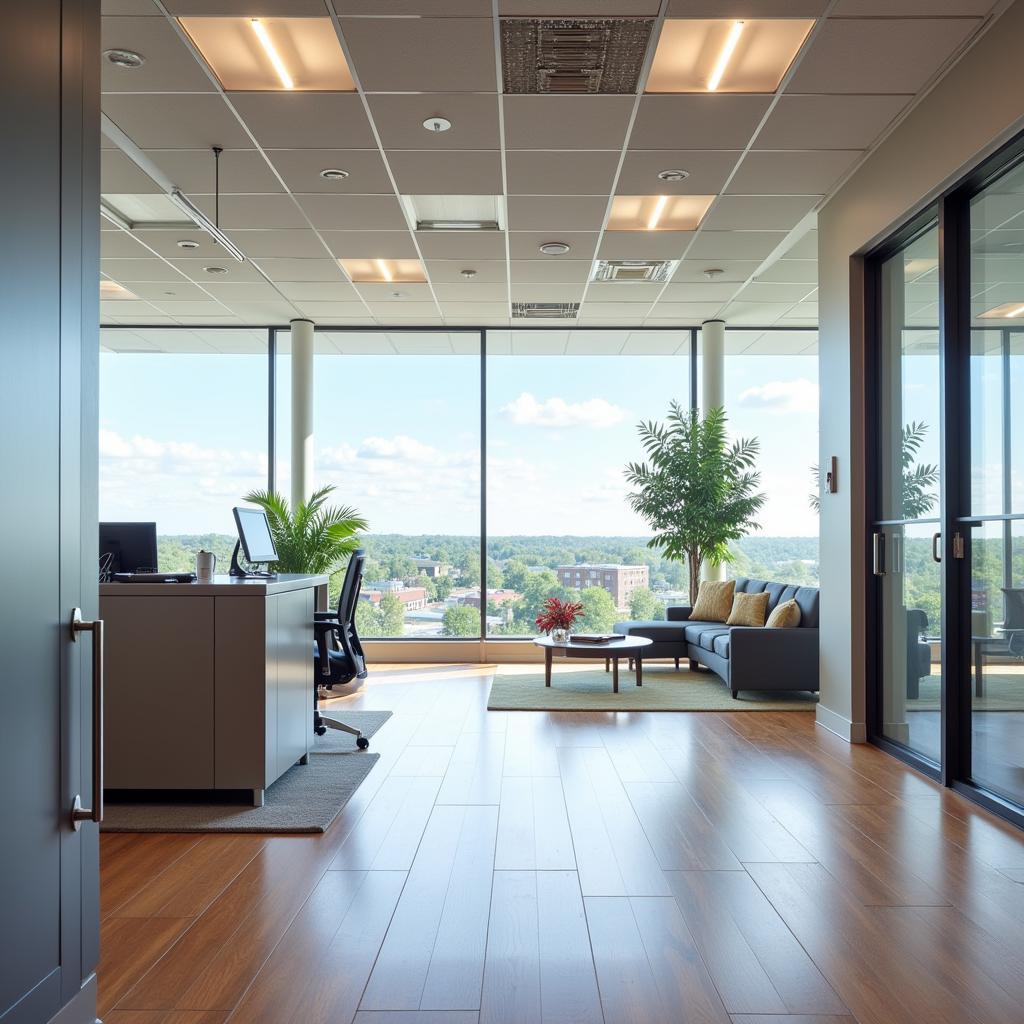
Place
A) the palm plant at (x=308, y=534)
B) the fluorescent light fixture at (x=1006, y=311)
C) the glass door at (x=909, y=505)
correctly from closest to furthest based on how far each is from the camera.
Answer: the fluorescent light fixture at (x=1006, y=311), the glass door at (x=909, y=505), the palm plant at (x=308, y=534)

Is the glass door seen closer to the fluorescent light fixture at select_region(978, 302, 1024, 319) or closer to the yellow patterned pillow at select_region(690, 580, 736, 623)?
the fluorescent light fixture at select_region(978, 302, 1024, 319)

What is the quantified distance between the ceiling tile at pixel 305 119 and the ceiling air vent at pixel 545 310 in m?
3.27

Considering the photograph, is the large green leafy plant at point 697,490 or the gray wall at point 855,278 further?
the large green leafy plant at point 697,490

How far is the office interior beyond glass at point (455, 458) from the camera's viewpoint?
29.4 feet

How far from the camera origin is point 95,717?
192 centimetres

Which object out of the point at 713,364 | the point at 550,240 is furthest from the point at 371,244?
the point at 713,364

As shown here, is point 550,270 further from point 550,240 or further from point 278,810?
point 278,810

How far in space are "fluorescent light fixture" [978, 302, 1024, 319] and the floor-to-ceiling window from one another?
6.70 metres

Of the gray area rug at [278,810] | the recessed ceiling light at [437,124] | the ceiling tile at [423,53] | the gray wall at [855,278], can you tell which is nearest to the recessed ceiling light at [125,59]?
the ceiling tile at [423,53]

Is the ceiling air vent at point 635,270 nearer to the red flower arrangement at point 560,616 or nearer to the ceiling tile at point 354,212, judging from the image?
the ceiling tile at point 354,212

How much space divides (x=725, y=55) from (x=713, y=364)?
462 cm

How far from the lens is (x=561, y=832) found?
349cm

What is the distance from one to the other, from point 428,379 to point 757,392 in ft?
10.6

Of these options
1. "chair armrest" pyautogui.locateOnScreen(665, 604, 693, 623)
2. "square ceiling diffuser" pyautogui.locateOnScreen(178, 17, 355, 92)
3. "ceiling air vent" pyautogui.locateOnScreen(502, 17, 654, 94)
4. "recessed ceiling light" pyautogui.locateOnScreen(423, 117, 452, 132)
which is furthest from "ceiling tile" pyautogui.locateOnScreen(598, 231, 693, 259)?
"chair armrest" pyautogui.locateOnScreen(665, 604, 693, 623)
